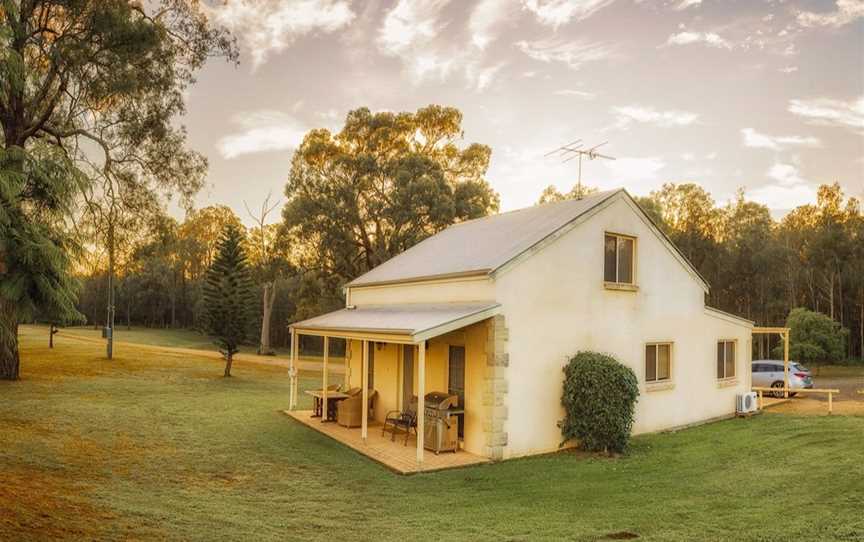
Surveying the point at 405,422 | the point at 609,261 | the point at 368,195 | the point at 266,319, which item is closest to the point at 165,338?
the point at 266,319

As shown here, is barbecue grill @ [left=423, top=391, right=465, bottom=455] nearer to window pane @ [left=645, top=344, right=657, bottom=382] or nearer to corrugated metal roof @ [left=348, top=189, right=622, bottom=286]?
corrugated metal roof @ [left=348, top=189, right=622, bottom=286]

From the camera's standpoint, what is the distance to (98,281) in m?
63.0

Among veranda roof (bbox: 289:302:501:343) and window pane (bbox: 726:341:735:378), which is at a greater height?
veranda roof (bbox: 289:302:501:343)

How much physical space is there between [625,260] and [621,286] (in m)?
0.86

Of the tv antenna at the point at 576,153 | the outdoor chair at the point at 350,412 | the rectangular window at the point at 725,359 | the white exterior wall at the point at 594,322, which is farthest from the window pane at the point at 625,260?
the outdoor chair at the point at 350,412

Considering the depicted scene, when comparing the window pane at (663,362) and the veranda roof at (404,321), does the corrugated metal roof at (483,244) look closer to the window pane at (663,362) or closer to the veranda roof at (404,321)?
the veranda roof at (404,321)

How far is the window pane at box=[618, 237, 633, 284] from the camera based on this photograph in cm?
1464

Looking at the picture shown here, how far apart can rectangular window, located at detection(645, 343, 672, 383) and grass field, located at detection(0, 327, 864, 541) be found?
1582mm

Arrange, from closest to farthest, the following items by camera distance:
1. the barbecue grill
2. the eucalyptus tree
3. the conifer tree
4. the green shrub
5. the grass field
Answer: the grass field < the barbecue grill < the green shrub < the eucalyptus tree < the conifer tree

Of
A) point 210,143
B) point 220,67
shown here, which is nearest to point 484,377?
point 220,67

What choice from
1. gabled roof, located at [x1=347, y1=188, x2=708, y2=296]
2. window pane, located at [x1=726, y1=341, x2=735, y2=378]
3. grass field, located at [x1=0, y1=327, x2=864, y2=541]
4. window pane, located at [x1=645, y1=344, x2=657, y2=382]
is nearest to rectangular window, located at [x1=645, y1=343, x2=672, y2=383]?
window pane, located at [x1=645, y1=344, x2=657, y2=382]

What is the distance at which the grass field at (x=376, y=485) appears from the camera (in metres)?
7.10

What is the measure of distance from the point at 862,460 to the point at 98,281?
228 feet

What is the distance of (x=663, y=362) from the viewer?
1555 cm
